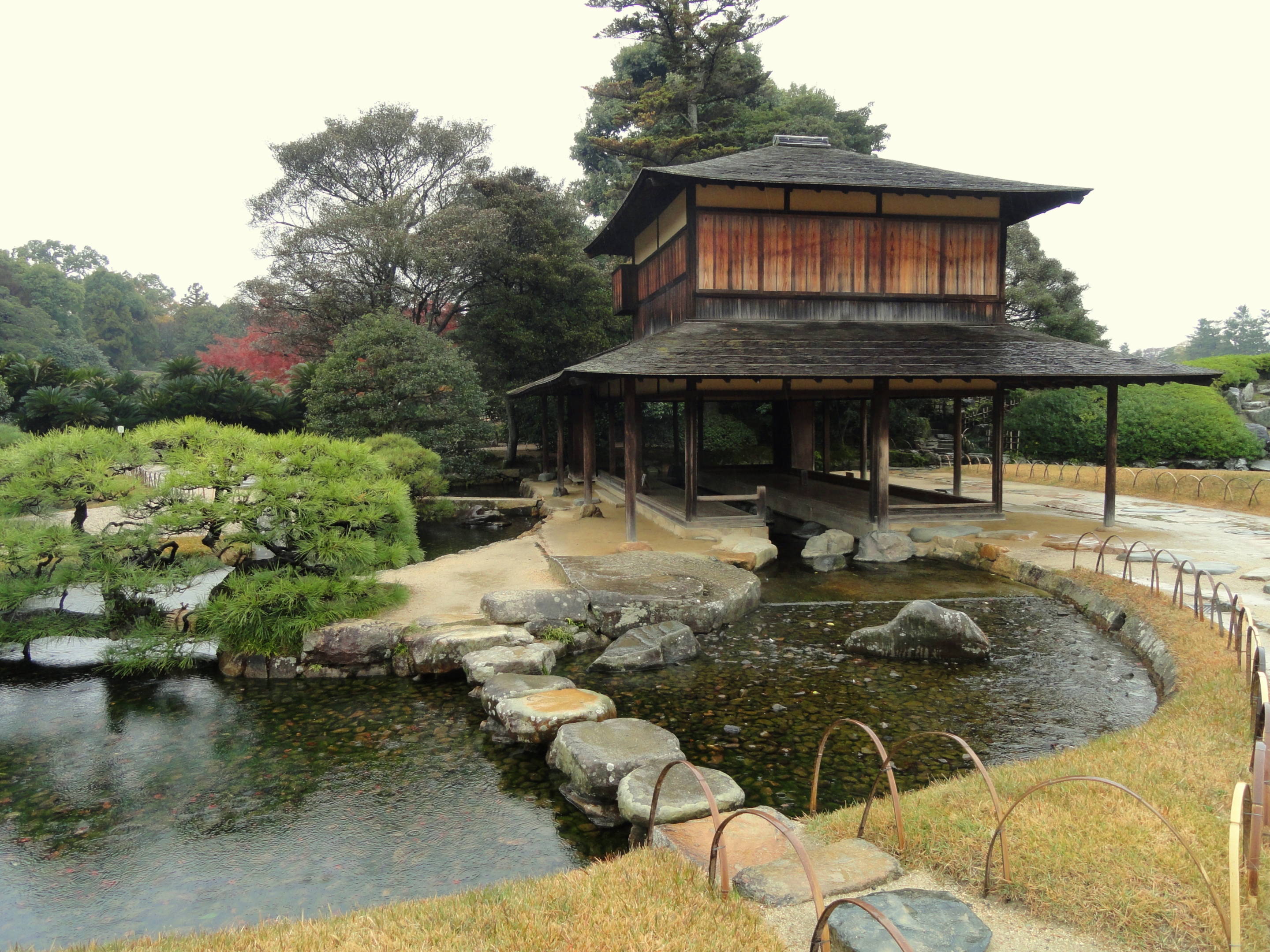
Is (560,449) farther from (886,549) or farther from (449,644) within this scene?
Result: (449,644)

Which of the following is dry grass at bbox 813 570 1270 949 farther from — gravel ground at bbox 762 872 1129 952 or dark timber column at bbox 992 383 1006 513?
dark timber column at bbox 992 383 1006 513

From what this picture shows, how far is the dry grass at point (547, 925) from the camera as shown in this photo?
3154 millimetres

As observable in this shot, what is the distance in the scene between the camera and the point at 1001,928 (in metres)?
3.19

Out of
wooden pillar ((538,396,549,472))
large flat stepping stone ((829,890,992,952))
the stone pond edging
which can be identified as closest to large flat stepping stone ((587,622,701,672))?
the stone pond edging

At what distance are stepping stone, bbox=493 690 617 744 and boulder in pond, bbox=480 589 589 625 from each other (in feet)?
6.06

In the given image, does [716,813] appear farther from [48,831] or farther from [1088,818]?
[48,831]

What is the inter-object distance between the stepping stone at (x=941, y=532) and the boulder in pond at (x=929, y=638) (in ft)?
16.2

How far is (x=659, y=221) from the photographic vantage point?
16.1 m

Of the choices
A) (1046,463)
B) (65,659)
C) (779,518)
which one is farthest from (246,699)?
(1046,463)

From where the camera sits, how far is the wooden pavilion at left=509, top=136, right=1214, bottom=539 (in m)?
12.2

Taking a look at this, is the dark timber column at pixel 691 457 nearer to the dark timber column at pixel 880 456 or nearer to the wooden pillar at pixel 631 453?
the wooden pillar at pixel 631 453

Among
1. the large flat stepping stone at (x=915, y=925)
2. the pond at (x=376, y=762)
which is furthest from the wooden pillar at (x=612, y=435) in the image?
the large flat stepping stone at (x=915, y=925)

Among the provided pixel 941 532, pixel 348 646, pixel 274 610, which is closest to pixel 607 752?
pixel 348 646

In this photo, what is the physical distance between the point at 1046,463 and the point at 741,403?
941 cm
